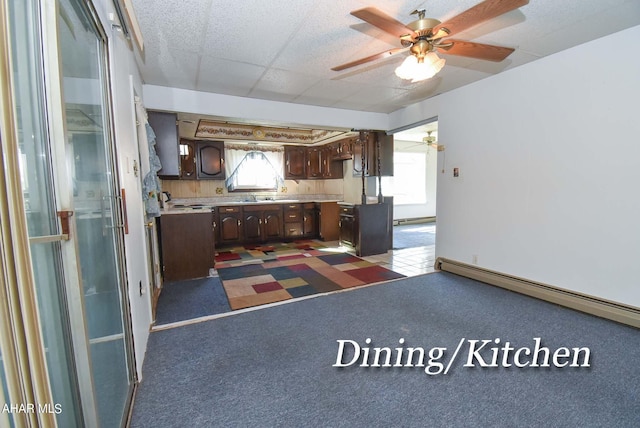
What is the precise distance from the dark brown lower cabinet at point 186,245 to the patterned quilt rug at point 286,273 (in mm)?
350

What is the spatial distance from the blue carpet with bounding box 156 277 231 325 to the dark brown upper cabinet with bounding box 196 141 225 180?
2.59 m

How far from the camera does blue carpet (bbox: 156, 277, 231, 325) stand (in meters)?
2.65

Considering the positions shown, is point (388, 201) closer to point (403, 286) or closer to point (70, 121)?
point (403, 286)

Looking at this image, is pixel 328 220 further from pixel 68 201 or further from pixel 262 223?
pixel 68 201

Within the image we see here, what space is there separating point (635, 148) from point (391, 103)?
8.76 ft

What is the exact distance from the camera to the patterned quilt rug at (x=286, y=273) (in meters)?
3.15

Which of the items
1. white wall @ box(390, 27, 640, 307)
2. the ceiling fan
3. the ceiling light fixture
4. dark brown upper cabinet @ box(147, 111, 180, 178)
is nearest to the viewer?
the ceiling fan

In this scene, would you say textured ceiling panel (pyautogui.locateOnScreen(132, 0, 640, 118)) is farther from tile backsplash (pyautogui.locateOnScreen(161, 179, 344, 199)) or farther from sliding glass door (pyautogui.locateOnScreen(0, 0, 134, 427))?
tile backsplash (pyautogui.locateOnScreen(161, 179, 344, 199))

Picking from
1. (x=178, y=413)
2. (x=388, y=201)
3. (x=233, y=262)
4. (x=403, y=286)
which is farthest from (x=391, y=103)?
(x=178, y=413)

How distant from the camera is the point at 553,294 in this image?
108 inches

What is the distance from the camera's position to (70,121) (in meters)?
1.12

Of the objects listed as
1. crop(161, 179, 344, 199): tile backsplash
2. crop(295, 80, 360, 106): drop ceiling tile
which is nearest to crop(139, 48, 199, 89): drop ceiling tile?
crop(295, 80, 360, 106): drop ceiling tile

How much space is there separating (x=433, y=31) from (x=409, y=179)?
262 inches

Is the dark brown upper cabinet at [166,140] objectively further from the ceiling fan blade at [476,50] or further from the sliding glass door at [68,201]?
the ceiling fan blade at [476,50]
